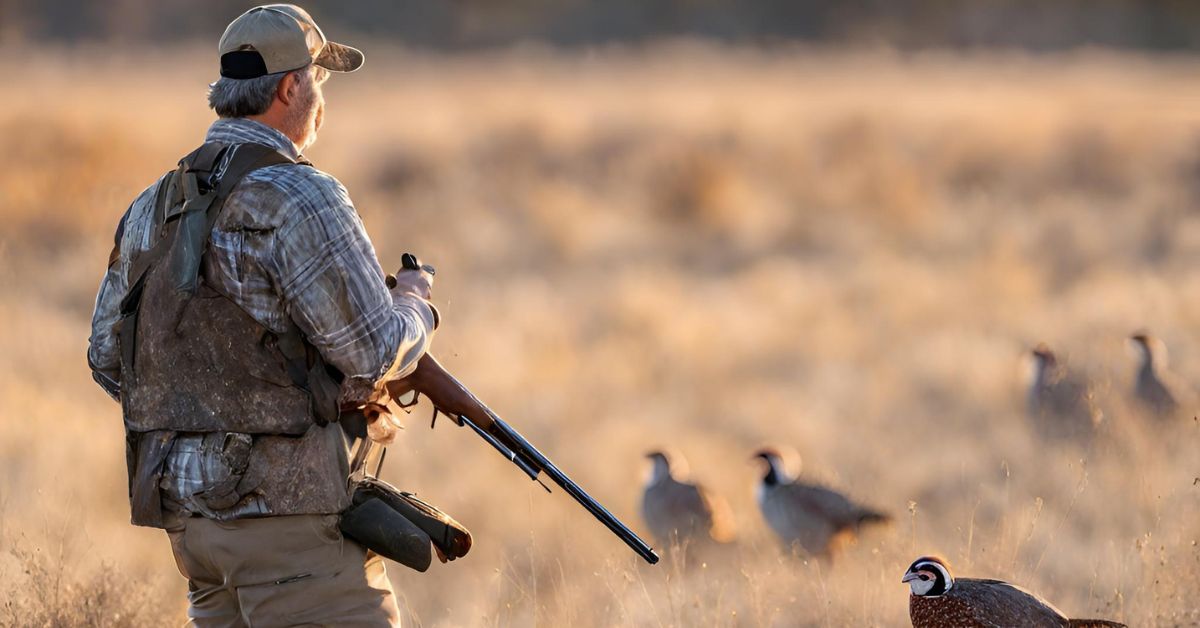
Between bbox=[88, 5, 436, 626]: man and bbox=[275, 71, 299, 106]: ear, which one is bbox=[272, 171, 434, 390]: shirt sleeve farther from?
bbox=[275, 71, 299, 106]: ear

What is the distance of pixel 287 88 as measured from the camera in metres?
3.28

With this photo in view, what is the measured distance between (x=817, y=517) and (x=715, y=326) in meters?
4.71

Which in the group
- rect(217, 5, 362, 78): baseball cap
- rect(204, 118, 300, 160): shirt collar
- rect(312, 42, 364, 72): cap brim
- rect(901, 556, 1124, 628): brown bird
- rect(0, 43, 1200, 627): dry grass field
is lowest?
rect(0, 43, 1200, 627): dry grass field

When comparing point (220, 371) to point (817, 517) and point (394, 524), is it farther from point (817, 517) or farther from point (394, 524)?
point (817, 517)

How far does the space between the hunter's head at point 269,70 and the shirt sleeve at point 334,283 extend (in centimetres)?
24

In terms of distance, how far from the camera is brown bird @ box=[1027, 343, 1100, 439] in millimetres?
8344

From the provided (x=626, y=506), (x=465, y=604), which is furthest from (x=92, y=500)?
(x=626, y=506)

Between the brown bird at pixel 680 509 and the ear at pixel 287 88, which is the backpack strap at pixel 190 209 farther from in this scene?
the brown bird at pixel 680 509

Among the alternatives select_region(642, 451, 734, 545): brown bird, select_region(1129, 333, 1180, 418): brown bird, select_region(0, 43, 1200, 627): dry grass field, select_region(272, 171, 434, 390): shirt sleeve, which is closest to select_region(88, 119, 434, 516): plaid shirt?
select_region(272, 171, 434, 390): shirt sleeve

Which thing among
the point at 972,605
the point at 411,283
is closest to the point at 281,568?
the point at 411,283

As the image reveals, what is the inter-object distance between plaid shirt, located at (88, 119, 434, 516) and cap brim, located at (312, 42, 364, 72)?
1.19 ft

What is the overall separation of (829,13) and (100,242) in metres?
49.0

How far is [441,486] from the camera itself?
25.2ft

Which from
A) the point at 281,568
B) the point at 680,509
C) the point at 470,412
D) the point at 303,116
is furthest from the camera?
the point at 680,509
